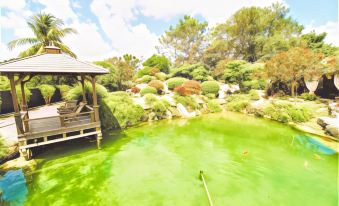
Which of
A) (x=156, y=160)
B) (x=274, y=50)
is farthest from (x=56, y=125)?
(x=274, y=50)

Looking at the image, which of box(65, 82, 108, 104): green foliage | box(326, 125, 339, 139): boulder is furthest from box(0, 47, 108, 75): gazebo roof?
box(326, 125, 339, 139): boulder

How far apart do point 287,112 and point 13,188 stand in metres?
14.4

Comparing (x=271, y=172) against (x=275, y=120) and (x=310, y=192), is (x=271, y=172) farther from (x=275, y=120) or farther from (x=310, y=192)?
(x=275, y=120)

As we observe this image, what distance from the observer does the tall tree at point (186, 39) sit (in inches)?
1226

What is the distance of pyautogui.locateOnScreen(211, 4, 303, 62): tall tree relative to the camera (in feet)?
86.2

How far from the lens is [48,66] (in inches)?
254

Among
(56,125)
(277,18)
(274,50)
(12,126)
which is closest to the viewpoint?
(56,125)

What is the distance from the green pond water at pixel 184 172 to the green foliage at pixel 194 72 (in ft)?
46.7

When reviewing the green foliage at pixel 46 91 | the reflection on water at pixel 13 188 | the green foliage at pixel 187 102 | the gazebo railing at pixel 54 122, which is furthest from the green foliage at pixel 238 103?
the green foliage at pixel 46 91

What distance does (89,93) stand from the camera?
10648 millimetres

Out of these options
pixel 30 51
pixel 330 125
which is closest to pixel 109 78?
pixel 30 51

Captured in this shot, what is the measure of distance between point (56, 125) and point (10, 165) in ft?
6.39

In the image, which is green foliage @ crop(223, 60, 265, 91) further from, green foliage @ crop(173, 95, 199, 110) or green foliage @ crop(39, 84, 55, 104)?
green foliage @ crop(39, 84, 55, 104)

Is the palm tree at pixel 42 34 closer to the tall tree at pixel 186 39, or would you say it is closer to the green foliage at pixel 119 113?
the green foliage at pixel 119 113
